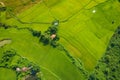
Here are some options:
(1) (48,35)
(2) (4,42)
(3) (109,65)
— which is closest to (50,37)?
(1) (48,35)

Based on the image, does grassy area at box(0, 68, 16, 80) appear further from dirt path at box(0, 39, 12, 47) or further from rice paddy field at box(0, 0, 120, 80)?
dirt path at box(0, 39, 12, 47)

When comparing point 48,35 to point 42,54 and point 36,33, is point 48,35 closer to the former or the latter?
point 36,33

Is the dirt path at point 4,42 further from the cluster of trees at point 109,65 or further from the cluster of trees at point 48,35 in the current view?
the cluster of trees at point 109,65

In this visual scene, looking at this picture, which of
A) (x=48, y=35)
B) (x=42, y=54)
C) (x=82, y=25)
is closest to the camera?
(x=42, y=54)

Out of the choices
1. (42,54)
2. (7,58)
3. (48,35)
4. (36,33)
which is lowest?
(42,54)

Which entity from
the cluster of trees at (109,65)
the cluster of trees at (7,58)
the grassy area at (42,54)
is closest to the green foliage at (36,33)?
the grassy area at (42,54)

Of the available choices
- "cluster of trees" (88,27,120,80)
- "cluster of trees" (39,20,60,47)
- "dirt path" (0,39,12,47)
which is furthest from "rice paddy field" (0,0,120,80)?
"cluster of trees" (88,27,120,80)
